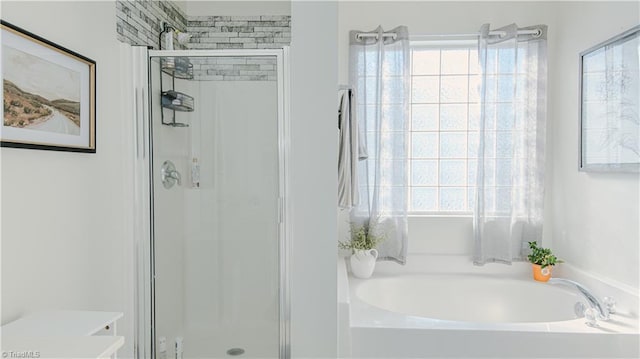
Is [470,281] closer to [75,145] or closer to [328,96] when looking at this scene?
[328,96]

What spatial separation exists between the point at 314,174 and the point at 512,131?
2.05 meters

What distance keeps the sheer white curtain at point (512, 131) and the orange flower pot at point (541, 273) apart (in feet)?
0.61

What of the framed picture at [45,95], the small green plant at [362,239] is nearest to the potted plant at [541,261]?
the small green plant at [362,239]

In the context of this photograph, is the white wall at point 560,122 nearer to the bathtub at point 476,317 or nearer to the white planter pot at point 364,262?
the bathtub at point 476,317

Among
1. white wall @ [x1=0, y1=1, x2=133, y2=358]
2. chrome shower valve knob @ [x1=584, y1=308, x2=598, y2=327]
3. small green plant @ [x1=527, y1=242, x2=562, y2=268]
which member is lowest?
chrome shower valve knob @ [x1=584, y1=308, x2=598, y2=327]

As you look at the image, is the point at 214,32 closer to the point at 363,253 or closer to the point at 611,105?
the point at 363,253

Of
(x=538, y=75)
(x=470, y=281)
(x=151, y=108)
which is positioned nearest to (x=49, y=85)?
(x=151, y=108)

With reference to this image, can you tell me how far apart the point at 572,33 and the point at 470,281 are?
1.77 metres

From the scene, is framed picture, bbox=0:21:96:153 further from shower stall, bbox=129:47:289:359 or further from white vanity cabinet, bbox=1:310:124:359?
white vanity cabinet, bbox=1:310:124:359

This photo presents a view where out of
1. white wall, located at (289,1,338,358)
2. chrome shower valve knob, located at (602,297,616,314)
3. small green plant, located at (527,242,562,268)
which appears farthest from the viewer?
small green plant, located at (527,242,562,268)

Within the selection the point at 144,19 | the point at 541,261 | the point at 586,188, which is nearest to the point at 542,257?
the point at 541,261

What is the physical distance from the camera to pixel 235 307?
2.37 metres

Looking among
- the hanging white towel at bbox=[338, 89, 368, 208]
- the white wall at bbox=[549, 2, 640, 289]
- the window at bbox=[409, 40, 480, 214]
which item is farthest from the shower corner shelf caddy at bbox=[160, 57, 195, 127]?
the white wall at bbox=[549, 2, 640, 289]

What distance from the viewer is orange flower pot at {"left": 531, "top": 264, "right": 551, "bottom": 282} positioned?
284cm
